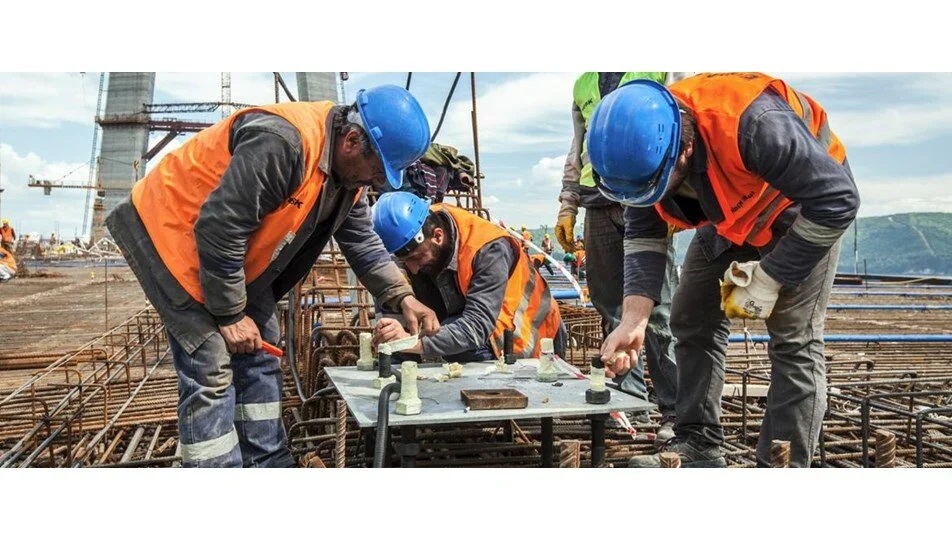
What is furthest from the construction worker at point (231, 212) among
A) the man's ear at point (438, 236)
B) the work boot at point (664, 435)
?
the work boot at point (664, 435)

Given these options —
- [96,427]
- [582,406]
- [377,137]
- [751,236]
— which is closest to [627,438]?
[582,406]

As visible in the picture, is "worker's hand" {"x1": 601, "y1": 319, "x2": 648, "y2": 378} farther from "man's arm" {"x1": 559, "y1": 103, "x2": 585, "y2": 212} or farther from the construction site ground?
"man's arm" {"x1": 559, "y1": 103, "x2": 585, "y2": 212}

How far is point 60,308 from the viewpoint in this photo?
36.8 feet

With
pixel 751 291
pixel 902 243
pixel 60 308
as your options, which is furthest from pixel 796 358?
pixel 902 243

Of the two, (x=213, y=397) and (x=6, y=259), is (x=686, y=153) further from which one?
(x=6, y=259)

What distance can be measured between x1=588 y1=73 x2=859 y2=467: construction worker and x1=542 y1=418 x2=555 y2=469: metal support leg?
320 millimetres

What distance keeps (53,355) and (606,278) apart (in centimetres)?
364

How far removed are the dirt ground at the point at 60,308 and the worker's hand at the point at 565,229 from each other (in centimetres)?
322

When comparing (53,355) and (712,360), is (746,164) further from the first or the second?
(53,355)

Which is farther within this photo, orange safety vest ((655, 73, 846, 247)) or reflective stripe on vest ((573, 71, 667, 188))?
reflective stripe on vest ((573, 71, 667, 188))

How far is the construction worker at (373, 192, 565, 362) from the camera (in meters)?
3.29

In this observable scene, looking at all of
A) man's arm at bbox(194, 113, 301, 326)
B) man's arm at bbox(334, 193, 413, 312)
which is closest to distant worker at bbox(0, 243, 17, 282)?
man's arm at bbox(334, 193, 413, 312)

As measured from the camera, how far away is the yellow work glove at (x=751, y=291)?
6.72ft

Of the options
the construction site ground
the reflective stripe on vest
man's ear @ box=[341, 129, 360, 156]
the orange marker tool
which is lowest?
the construction site ground
